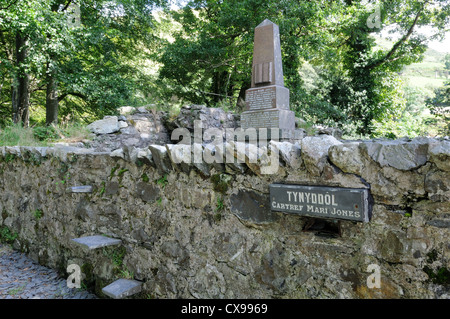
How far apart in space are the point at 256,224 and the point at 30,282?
3031 mm

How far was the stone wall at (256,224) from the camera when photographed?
1511mm

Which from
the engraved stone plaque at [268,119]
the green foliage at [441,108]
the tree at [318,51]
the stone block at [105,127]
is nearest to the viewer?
the stone block at [105,127]

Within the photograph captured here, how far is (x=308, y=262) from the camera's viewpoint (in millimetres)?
1858

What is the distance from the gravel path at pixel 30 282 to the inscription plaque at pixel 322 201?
2.39 m

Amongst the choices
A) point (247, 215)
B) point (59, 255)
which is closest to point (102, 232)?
point (59, 255)

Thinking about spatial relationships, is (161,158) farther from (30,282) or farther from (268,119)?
(268,119)

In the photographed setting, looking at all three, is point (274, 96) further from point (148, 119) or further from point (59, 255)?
point (59, 255)

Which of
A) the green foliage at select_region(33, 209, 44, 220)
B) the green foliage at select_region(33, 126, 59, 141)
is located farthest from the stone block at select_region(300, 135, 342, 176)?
the green foliage at select_region(33, 126, 59, 141)

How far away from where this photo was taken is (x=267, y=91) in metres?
6.73

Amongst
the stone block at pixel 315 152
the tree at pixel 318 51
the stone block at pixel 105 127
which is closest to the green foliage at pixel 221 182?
the stone block at pixel 315 152

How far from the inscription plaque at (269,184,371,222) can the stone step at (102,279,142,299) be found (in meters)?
1.52

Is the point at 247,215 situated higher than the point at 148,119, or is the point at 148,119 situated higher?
the point at 148,119

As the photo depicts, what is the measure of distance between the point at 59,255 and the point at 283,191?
10.4 ft

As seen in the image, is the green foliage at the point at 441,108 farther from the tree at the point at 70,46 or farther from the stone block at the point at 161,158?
the tree at the point at 70,46
